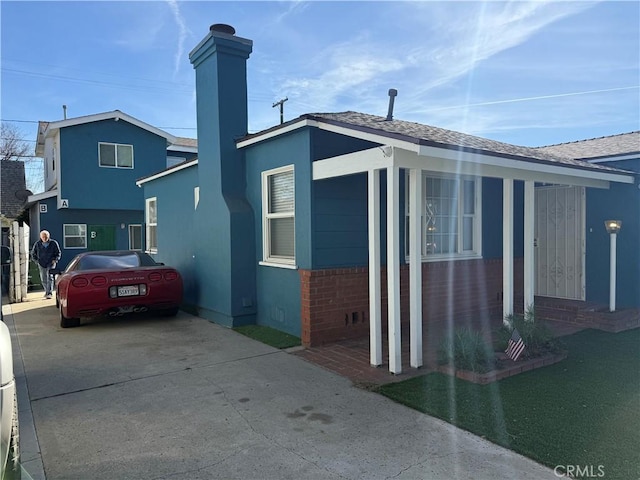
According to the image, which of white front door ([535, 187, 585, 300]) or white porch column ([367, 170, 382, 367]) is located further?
white front door ([535, 187, 585, 300])

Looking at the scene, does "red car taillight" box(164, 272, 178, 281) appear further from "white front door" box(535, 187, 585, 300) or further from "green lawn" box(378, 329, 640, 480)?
"white front door" box(535, 187, 585, 300)

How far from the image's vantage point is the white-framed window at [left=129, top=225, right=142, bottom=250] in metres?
20.6

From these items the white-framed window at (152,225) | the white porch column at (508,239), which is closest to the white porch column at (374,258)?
the white porch column at (508,239)

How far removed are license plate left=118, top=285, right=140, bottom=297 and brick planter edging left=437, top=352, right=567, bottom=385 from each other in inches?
204

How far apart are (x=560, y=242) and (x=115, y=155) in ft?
55.2

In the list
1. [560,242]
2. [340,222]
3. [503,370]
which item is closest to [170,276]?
[340,222]

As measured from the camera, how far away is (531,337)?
5.65 metres

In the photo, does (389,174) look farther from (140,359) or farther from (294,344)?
(140,359)

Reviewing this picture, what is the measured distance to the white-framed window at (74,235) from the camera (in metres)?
19.3

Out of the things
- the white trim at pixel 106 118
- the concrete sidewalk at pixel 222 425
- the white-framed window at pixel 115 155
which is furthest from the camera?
the white-framed window at pixel 115 155

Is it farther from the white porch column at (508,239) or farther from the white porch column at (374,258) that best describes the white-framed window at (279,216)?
the white porch column at (508,239)

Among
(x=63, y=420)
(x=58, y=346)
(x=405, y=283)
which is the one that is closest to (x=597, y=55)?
Result: (x=405, y=283)

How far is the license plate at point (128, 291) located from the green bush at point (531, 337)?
18.8 feet

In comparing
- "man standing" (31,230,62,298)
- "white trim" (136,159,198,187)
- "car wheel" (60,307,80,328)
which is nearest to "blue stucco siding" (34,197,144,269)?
"man standing" (31,230,62,298)
